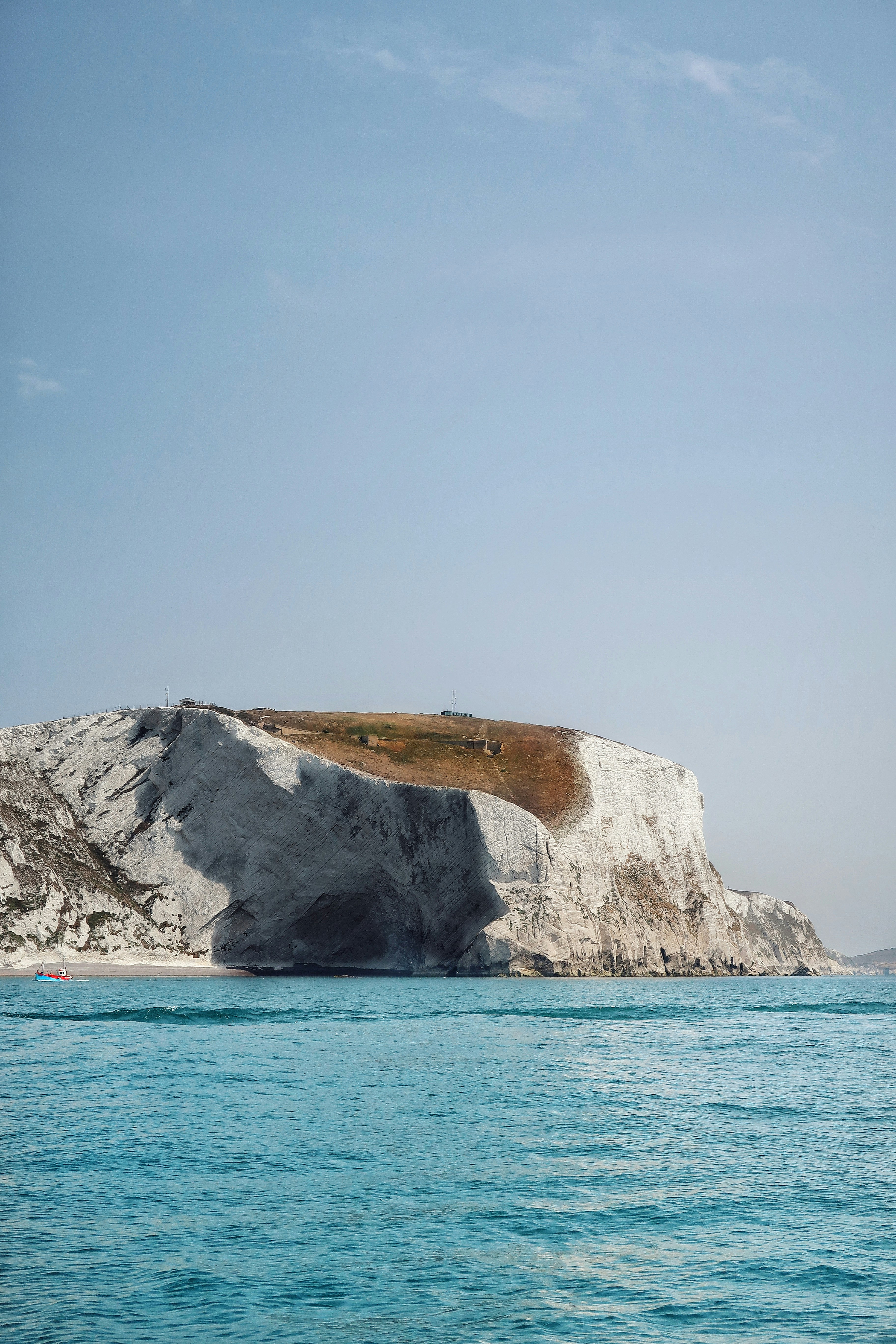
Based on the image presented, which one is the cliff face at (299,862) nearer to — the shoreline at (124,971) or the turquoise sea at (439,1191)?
the shoreline at (124,971)

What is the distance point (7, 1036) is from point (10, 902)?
1683 inches

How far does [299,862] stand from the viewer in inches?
3378

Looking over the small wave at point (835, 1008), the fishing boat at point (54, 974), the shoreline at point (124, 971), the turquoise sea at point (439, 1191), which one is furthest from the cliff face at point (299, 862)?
the turquoise sea at point (439, 1191)

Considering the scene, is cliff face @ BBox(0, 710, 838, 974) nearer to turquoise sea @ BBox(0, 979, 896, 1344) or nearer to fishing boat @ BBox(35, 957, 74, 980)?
fishing boat @ BBox(35, 957, 74, 980)

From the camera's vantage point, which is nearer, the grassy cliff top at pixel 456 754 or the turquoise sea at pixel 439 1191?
the turquoise sea at pixel 439 1191

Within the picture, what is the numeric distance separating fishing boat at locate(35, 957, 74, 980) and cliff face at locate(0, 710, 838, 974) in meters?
4.76

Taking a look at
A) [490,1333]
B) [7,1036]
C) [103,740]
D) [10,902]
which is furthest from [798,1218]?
[103,740]

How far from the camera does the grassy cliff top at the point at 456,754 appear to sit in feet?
297

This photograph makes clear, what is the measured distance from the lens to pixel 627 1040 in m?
38.3

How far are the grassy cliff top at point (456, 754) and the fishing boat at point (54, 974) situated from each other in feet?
83.9

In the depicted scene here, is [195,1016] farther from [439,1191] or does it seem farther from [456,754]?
[456,754]

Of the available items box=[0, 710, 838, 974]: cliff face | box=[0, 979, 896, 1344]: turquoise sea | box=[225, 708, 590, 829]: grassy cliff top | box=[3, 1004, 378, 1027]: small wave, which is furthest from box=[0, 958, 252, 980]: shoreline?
box=[0, 979, 896, 1344]: turquoise sea

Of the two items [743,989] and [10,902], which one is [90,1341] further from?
[743,989]

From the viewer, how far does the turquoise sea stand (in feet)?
37.1
